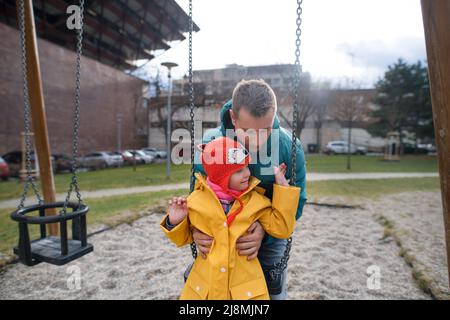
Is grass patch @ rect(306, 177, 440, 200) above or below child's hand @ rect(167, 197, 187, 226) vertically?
below

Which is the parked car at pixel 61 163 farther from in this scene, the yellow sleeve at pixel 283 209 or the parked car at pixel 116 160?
the yellow sleeve at pixel 283 209

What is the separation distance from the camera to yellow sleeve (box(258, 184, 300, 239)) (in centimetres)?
139

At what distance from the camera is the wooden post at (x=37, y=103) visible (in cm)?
310

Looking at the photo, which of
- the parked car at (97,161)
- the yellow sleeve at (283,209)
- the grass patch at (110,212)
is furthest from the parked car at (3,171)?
the yellow sleeve at (283,209)

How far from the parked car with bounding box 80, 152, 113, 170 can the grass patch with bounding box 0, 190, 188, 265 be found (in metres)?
10.1

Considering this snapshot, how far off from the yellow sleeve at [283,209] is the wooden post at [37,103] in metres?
2.92

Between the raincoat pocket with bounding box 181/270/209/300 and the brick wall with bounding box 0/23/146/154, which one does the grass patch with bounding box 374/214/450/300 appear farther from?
the brick wall with bounding box 0/23/146/154

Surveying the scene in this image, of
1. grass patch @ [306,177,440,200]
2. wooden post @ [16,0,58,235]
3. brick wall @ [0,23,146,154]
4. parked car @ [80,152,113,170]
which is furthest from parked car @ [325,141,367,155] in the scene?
wooden post @ [16,0,58,235]

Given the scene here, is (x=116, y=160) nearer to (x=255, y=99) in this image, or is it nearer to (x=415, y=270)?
(x=415, y=270)

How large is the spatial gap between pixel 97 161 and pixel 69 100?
4527 mm
